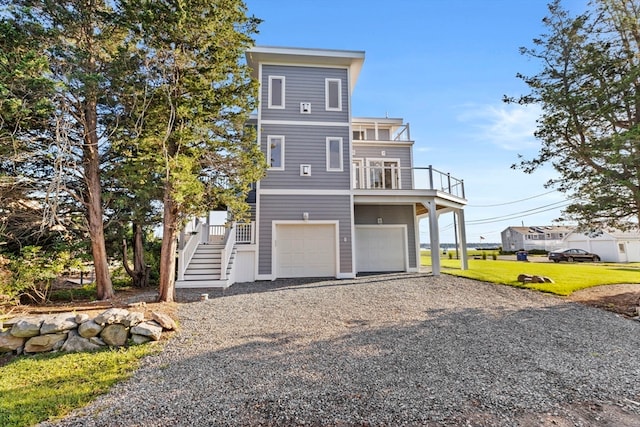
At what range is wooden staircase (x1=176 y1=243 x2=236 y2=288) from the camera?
10.2 metres

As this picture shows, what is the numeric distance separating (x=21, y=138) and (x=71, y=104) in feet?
4.43

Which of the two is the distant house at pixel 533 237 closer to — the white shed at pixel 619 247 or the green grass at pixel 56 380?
the white shed at pixel 619 247

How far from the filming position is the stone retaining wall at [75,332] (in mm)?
5102

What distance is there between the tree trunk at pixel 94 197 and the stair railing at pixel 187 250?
7.20 ft

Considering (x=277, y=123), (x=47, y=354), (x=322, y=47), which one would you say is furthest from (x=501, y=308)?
(x=322, y=47)

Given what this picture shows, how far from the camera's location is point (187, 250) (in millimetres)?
10789

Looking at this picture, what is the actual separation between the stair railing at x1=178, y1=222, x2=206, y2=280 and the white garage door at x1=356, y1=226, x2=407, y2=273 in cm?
719

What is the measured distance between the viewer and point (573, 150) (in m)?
8.92

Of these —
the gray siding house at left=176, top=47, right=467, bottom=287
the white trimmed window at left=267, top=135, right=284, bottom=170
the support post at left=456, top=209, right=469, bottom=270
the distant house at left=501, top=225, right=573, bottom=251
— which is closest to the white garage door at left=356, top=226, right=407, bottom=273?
the gray siding house at left=176, top=47, right=467, bottom=287

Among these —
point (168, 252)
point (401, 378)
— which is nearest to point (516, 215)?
point (168, 252)

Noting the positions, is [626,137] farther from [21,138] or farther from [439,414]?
[21,138]

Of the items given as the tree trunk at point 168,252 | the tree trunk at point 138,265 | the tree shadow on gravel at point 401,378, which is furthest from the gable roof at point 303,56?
the tree shadow on gravel at point 401,378

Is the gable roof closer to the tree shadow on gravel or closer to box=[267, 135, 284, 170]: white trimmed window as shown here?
box=[267, 135, 284, 170]: white trimmed window

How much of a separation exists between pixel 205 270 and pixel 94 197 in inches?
159
